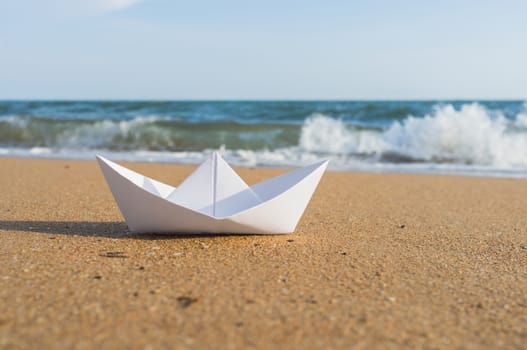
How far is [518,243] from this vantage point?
3.15 meters

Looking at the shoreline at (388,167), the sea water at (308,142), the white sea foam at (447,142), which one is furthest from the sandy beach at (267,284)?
the white sea foam at (447,142)

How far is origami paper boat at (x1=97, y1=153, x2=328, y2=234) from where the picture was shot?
8.57ft

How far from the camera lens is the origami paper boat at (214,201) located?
2.61 meters

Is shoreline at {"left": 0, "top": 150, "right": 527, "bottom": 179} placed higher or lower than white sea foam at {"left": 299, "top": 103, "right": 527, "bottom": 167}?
lower

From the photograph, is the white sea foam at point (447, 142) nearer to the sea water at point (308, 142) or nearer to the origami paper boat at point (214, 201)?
the sea water at point (308, 142)

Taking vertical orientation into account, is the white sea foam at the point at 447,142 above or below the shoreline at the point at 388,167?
above

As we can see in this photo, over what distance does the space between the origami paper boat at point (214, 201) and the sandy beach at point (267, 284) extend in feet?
0.33

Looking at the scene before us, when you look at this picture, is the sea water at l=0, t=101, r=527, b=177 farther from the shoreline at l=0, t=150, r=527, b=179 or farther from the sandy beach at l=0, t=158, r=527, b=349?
the sandy beach at l=0, t=158, r=527, b=349

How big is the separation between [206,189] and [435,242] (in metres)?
1.43

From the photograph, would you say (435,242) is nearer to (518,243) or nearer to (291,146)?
(518,243)

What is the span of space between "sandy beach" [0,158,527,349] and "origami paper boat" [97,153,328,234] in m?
0.10

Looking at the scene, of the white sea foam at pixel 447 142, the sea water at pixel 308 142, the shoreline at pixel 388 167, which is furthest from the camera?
the white sea foam at pixel 447 142

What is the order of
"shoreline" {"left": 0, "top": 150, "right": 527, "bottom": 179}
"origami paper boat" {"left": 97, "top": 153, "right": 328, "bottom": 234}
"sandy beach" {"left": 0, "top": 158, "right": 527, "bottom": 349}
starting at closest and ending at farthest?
1. "sandy beach" {"left": 0, "top": 158, "right": 527, "bottom": 349}
2. "origami paper boat" {"left": 97, "top": 153, "right": 328, "bottom": 234}
3. "shoreline" {"left": 0, "top": 150, "right": 527, "bottom": 179}

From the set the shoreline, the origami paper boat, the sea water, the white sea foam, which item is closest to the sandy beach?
the origami paper boat
